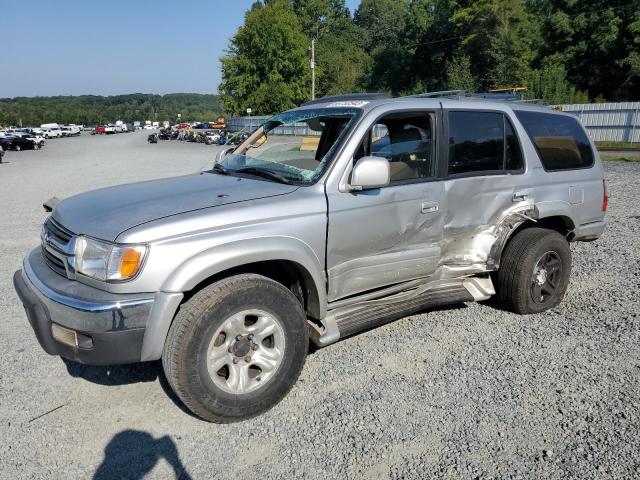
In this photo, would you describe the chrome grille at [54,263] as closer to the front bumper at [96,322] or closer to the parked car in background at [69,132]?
the front bumper at [96,322]

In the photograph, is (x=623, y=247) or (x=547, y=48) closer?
(x=623, y=247)

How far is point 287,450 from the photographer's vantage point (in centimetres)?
279

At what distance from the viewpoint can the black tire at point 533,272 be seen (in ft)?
14.3

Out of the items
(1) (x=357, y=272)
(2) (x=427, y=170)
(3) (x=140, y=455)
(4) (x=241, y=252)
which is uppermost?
(2) (x=427, y=170)

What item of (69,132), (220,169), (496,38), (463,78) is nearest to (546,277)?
(220,169)

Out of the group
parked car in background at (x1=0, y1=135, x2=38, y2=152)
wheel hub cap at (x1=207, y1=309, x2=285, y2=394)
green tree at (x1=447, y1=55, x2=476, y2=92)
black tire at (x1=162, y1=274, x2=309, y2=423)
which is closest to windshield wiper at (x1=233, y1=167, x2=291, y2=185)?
black tire at (x1=162, y1=274, x2=309, y2=423)

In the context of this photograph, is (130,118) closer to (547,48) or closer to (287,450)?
(547,48)

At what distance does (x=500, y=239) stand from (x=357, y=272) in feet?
5.08

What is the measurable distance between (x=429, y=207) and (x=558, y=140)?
1837mm

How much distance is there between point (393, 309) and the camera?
3744 millimetres

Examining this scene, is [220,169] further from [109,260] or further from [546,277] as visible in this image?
[546,277]

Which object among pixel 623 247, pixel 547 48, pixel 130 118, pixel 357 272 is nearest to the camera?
pixel 357 272

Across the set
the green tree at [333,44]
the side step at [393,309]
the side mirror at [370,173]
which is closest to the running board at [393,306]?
the side step at [393,309]

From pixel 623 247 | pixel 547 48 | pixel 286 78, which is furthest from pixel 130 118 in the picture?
pixel 623 247
